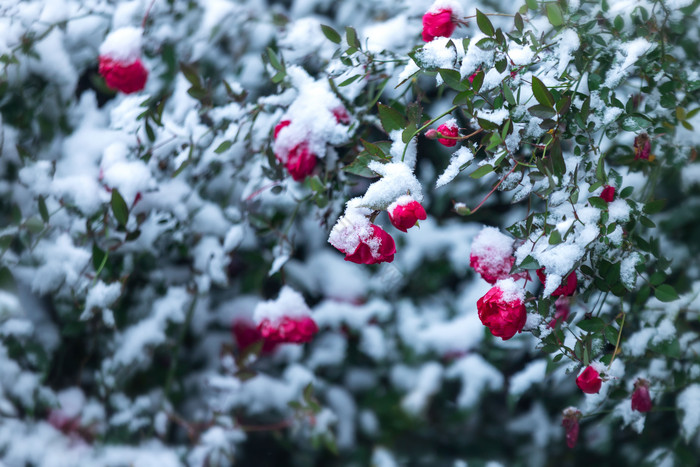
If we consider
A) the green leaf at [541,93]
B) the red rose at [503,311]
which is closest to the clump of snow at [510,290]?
the red rose at [503,311]

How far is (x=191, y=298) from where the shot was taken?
1426 millimetres

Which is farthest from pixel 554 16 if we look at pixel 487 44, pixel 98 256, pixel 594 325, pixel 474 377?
pixel 474 377

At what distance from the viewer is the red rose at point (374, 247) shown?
29.7 inches

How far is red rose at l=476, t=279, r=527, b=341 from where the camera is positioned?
0.78 m

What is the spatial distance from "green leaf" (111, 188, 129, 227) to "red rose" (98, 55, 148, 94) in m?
0.24

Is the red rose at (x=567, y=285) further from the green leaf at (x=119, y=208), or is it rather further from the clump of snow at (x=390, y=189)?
the green leaf at (x=119, y=208)

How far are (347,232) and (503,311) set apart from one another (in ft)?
0.72

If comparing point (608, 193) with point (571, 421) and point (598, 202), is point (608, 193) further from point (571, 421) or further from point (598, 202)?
point (571, 421)

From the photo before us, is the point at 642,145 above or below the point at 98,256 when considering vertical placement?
above

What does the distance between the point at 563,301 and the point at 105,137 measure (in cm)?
101

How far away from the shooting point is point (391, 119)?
0.87 meters

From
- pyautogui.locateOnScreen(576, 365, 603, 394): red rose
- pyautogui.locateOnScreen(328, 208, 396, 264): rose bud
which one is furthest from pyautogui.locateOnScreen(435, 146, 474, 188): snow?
pyautogui.locateOnScreen(576, 365, 603, 394): red rose

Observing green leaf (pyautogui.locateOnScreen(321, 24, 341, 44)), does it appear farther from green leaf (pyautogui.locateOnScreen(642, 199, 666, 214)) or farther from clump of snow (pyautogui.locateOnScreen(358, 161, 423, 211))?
green leaf (pyautogui.locateOnScreen(642, 199, 666, 214))

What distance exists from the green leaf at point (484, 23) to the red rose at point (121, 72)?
0.67 meters
